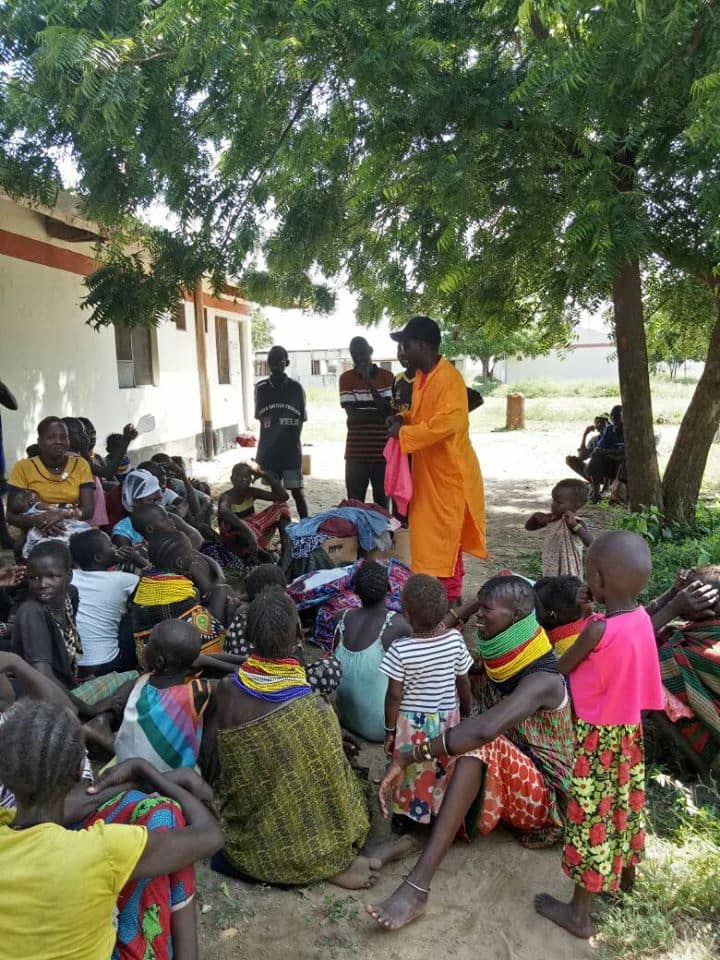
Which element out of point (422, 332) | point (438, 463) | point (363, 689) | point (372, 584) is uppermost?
point (422, 332)

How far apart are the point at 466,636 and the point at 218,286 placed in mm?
2654

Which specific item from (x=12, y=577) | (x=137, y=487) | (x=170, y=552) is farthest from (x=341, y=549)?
(x=12, y=577)

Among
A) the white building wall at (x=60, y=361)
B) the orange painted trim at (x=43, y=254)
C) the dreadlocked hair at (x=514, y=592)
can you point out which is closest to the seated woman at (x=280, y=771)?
the dreadlocked hair at (x=514, y=592)

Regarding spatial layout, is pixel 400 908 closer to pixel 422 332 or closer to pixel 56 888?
pixel 56 888

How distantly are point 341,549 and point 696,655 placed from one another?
2850mm

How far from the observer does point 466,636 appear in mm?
4836

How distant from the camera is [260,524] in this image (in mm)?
5805

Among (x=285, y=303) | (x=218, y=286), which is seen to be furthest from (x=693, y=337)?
(x=218, y=286)

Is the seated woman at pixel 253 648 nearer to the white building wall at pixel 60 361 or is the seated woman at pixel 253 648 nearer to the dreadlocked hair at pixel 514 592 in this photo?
the dreadlocked hair at pixel 514 592

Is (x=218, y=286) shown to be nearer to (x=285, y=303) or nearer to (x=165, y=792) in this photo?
(x=285, y=303)

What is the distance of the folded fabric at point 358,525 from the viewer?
5.52 m

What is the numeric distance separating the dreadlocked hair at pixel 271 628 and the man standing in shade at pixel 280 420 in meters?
4.65

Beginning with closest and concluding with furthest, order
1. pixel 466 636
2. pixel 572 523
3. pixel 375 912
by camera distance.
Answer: pixel 375 912 < pixel 572 523 < pixel 466 636

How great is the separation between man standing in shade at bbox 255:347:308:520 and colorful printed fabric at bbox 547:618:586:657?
4.18 m
